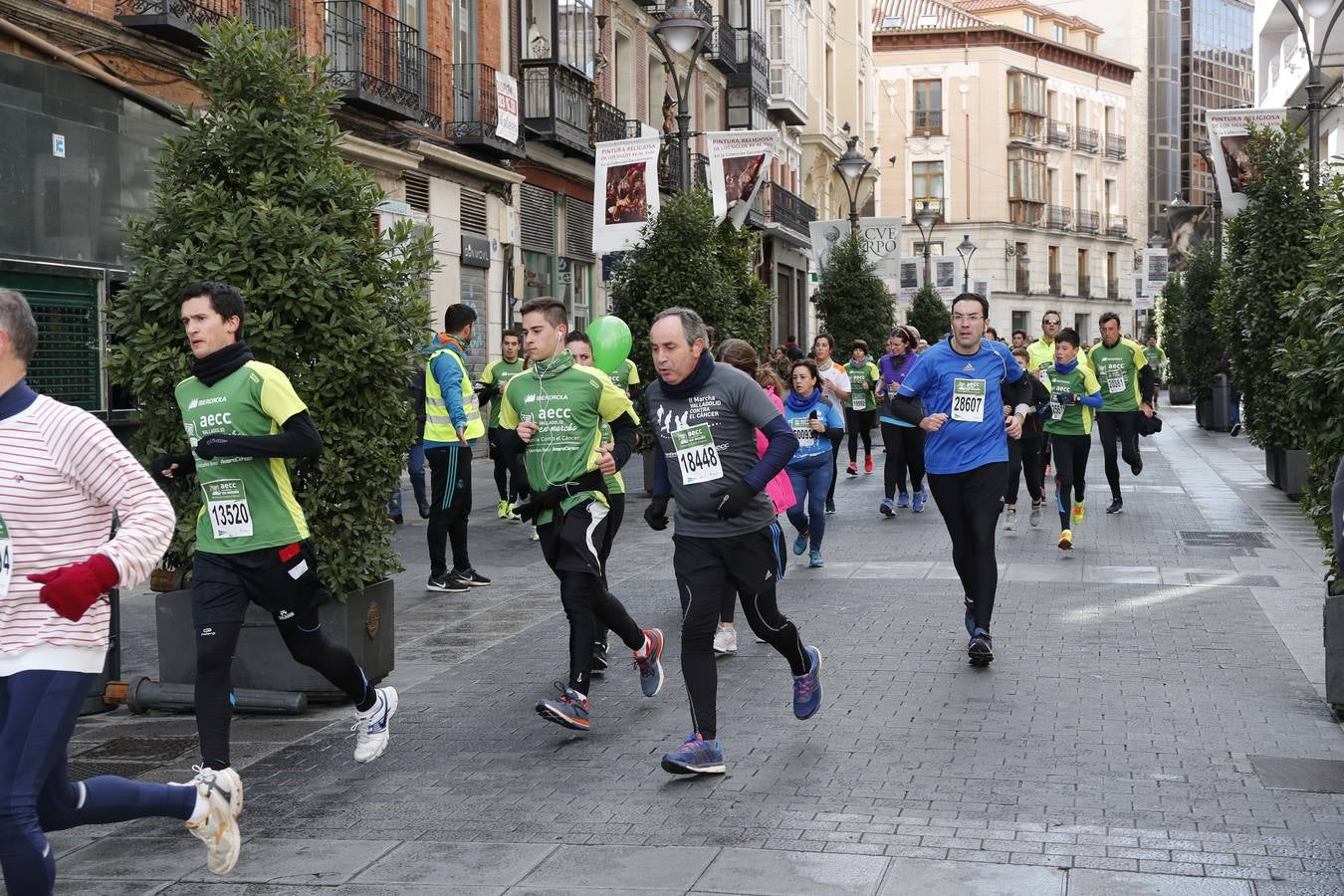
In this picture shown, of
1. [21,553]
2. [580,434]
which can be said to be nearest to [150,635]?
[580,434]

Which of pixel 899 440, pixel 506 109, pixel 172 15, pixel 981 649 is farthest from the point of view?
pixel 506 109

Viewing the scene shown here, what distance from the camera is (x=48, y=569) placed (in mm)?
4008

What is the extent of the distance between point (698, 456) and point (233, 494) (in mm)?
1739

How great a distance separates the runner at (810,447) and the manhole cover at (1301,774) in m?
5.81

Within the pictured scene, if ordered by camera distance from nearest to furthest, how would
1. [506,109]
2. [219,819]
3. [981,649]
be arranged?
1. [219,819]
2. [981,649]
3. [506,109]

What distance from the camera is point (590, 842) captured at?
513 cm

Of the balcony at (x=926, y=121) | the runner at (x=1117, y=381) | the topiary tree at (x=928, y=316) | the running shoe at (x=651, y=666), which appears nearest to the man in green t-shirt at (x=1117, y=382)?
the runner at (x=1117, y=381)

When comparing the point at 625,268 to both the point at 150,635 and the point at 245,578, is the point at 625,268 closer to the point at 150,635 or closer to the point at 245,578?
the point at 150,635

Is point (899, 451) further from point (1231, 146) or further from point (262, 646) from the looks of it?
point (262, 646)

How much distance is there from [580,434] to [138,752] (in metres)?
2.31

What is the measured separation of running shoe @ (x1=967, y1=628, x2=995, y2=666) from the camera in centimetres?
809

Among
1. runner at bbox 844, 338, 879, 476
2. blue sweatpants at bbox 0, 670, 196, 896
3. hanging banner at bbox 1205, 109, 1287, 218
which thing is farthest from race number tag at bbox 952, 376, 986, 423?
hanging banner at bbox 1205, 109, 1287, 218

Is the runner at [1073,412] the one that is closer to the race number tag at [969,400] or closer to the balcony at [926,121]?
the race number tag at [969,400]

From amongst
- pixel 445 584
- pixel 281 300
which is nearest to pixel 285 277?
pixel 281 300
